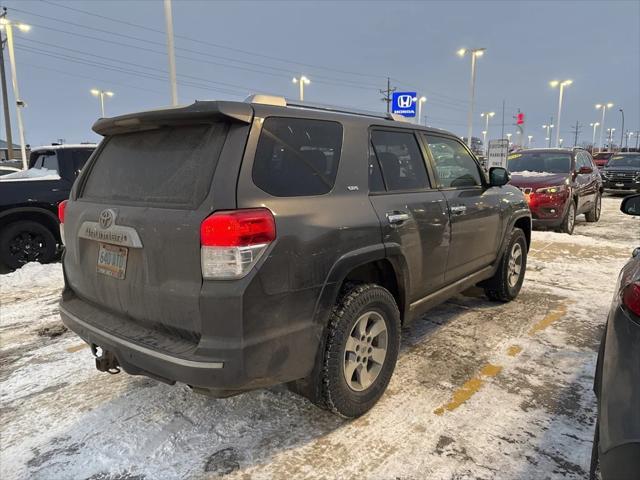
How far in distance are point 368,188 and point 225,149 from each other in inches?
42.1

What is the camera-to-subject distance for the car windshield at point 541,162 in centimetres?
1025

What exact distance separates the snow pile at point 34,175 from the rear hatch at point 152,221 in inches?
190

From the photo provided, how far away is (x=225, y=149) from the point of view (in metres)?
2.25

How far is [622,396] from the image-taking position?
156 cm

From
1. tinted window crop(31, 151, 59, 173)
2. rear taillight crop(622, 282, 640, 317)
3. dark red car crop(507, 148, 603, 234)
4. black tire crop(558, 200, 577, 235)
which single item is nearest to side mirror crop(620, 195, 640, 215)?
rear taillight crop(622, 282, 640, 317)

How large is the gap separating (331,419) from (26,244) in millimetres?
6027

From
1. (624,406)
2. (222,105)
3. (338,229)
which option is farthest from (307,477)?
(222,105)

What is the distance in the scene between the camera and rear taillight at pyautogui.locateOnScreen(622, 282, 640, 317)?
5.53 feet

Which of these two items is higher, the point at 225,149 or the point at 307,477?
the point at 225,149

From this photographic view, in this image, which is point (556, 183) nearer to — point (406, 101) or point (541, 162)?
point (541, 162)

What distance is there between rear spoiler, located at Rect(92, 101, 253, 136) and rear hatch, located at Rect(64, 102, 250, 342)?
0.02 meters

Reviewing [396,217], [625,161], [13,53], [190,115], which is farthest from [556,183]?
[13,53]

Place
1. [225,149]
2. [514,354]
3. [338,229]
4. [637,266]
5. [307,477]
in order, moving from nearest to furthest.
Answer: [637,266] < [225,149] < [307,477] < [338,229] < [514,354]

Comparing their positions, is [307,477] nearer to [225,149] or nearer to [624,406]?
[624,406]
